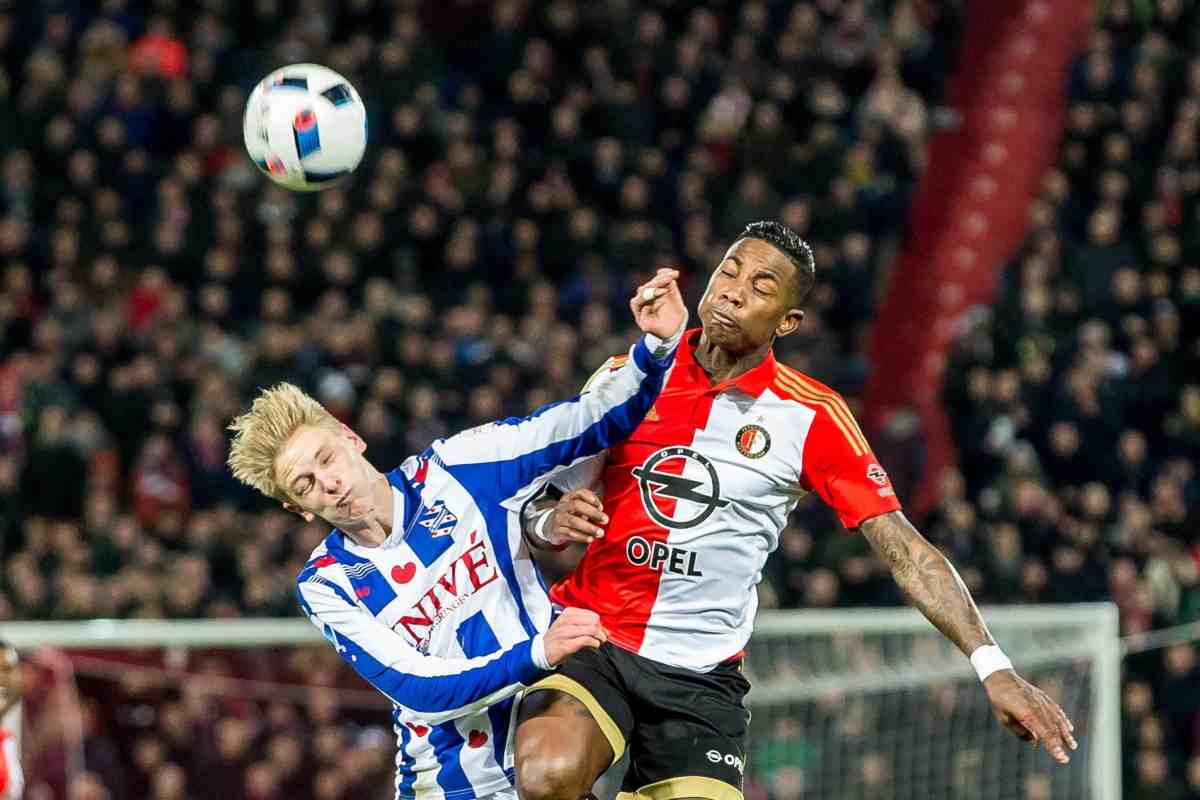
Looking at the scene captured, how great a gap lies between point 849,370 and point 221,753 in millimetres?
6228

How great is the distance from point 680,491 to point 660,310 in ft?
2.17

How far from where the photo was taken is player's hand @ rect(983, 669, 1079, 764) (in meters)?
5.12

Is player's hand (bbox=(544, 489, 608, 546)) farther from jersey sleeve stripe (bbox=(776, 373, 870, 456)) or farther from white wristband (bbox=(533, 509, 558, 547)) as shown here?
jersey sleeve stripe (bbox=(776, 373, 870, 456))

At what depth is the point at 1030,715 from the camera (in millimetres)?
5168

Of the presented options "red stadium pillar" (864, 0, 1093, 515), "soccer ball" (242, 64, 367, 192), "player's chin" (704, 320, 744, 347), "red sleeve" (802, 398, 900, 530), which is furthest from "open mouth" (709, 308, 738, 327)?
"red stadium pillar" (864, 0, 1093, 515)

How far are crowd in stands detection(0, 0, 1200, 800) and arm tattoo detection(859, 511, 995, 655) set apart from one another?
5078 mm

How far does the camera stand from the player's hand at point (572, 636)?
5195mm

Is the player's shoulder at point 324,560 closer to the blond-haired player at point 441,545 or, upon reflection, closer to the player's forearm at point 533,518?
the blond-haired player at point 441,545

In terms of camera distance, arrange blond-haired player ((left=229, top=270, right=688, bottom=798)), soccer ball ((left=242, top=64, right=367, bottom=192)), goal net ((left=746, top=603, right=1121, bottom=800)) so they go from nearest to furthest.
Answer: blond-haired player ((left=229, top=270, right=688, bottom=798))
soccer ball ((left=242, top=64, right=367, bottom=192))
goal net ((left=746, top=603, right=1121, bottom=800))

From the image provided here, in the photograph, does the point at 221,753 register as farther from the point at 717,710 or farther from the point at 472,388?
the point at 717,710

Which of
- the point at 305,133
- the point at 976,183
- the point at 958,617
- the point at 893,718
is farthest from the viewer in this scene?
the point at 976,183

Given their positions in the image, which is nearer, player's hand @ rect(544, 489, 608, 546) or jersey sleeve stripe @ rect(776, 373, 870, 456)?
player's hand @ rect(544, 489, 608, 546)

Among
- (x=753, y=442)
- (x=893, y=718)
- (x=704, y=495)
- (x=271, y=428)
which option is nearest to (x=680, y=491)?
(x=704, y=495)

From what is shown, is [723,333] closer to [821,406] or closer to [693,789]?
[821,406]
